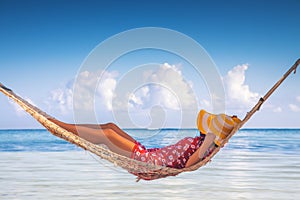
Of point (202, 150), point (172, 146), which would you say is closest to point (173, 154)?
point (172, 146)

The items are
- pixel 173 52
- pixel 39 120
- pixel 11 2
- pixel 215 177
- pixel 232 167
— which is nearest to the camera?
pixel 39 120

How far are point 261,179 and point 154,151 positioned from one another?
8.82 feet

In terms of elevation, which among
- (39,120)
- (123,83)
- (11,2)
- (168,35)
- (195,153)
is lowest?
(195,153)

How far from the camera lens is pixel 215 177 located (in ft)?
18.5

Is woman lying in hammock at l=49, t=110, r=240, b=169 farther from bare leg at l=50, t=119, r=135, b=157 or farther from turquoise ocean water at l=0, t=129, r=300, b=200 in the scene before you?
turquoise ocean water at l=0, t=129, r=300, b=200

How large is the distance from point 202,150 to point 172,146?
0.88 feet

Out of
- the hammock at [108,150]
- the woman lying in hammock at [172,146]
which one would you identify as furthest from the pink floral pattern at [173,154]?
the hammock at [108,150]

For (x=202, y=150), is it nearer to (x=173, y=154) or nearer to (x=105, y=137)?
(x=173, y=154)

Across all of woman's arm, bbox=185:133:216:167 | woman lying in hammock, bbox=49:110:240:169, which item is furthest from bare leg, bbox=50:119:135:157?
woman's arm, bbox=185:133:216:167

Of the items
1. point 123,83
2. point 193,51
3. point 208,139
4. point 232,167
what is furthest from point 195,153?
point 232,167

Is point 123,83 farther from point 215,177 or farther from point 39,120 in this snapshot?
point 215,177

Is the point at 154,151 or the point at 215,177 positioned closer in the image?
the point at 154,151

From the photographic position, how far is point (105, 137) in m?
3.04

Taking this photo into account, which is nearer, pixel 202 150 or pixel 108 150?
pixel 108 150
